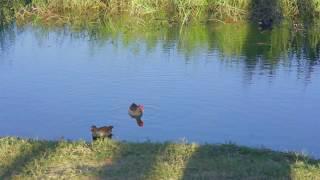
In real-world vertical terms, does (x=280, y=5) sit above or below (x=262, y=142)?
above

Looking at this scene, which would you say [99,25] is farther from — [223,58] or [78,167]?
[78,167]

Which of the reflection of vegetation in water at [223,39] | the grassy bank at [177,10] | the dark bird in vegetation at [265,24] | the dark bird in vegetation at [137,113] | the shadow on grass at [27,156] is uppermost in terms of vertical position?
the grassy bank at [177,10]

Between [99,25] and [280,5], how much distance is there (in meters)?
3.91

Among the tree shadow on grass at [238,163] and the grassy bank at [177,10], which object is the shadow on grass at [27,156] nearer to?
the tree shadow on grass at [238,163]

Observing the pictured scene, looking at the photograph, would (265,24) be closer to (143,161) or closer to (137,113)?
(137,113)

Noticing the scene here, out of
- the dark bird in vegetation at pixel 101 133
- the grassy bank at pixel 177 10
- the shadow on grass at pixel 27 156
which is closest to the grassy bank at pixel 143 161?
the shadow on grass at pixel 27 156

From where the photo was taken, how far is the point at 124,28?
13734mm

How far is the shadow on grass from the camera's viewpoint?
189 inches

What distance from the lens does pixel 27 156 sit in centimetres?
512

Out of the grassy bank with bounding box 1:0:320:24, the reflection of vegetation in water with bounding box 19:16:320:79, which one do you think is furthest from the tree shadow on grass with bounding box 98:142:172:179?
the grassy bank with bounding box 1:0:320:24

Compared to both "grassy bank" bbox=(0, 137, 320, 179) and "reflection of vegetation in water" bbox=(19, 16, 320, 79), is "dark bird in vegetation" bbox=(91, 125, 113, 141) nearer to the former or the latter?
"grassy bank" bbox=(0, 137, 320, 179)

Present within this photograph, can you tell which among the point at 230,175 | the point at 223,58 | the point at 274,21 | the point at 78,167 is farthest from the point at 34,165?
the point at 274,21

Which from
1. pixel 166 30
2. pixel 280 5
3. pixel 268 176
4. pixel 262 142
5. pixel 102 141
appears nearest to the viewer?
pixel 268 176

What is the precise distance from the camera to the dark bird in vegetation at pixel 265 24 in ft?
45.2
